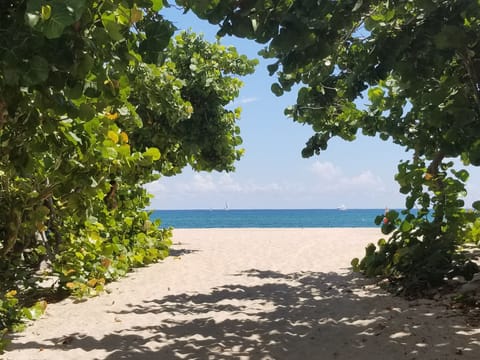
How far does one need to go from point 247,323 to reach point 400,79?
3503mm

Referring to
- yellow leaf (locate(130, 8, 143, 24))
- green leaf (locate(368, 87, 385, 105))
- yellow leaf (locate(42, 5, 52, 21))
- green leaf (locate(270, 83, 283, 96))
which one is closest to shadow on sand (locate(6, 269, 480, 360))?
green leaf (locate(270, 83, 283, 96))

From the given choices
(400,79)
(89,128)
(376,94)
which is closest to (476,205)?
(376,94)

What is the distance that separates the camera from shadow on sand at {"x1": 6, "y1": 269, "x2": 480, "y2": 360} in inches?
182

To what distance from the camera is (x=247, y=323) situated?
19.3 ft

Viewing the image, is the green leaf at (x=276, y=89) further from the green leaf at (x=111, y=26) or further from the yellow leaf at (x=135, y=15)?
the green leaf at (x=111, y=26)

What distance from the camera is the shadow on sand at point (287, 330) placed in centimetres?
462

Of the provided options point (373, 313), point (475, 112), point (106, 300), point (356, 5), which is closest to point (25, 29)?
point (356, 5)

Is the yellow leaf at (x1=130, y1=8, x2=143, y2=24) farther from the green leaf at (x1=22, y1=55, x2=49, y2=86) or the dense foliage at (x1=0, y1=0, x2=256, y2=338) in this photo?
the green leaf at (x1=22, y1=55, x2=49, y2=86)

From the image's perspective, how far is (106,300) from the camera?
24.2 ft

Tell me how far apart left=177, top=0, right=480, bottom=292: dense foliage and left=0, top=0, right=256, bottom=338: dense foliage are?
31.6 inches

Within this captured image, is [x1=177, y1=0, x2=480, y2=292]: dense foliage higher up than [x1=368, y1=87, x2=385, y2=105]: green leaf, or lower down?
lower down

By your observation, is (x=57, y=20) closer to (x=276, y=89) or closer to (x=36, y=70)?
(x=36, y=70)

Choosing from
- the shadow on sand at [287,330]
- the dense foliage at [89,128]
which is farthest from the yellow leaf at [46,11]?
the shadow on sand at [287,330]

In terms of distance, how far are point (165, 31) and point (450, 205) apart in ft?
21.7
